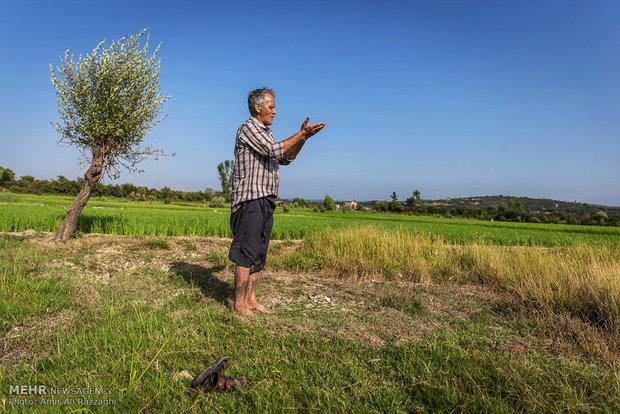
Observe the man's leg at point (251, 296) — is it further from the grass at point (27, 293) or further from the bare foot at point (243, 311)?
the grass at point (27, 293)

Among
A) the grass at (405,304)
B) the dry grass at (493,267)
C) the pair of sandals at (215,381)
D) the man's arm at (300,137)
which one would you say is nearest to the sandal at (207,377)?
the pair of sandals at (215,381)

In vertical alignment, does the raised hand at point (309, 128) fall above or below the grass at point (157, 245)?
above

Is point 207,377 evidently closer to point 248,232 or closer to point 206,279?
point 248,232

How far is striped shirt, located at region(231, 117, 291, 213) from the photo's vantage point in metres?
4.16

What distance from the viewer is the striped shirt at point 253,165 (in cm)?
416

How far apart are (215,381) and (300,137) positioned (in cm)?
233

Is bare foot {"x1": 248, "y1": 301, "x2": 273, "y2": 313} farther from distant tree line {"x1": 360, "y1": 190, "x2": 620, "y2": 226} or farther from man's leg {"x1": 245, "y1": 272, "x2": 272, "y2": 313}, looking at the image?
distant tree line {"x1": 360, "y1": 190, "x2": 620, "y2": 226}

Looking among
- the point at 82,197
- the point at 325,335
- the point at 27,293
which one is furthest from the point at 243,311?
the point at 82,197

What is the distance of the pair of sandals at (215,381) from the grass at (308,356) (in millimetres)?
64

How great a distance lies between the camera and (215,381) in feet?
8.46

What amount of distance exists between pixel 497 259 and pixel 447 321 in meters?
3.17

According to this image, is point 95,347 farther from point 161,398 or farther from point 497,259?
point 497,259

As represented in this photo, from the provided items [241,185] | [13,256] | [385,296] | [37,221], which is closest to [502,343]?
[385,296]

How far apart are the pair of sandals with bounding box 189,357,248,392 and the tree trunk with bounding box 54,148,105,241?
8201 millimetres
